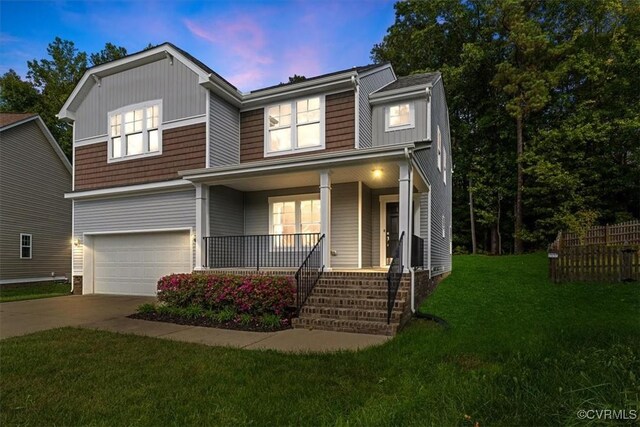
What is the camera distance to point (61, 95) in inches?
925

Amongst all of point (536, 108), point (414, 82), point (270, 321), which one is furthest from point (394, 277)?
point (536, 108)

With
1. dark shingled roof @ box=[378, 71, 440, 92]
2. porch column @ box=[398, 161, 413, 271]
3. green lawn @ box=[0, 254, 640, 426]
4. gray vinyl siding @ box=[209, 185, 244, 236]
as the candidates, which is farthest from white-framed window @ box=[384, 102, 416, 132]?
green lawn @ box=[0, 254, 640, 426]

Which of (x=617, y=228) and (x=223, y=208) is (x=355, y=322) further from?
(x=617, y=228)

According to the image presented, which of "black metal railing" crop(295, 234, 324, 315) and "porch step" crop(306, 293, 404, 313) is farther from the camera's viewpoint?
"black metal railing" crop(295, 234, 324, 315)

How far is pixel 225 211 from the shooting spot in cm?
1102

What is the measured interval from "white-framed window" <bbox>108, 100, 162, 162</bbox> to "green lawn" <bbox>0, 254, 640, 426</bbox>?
21.2 feet

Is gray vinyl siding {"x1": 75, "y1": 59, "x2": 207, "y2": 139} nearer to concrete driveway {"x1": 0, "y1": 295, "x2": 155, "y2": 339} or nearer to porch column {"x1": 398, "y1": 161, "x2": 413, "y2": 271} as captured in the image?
concrete driveway {"x1": 0, "y1": 295, "x2": 155, "y2": 339}

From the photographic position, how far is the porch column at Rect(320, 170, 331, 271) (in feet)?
28.1

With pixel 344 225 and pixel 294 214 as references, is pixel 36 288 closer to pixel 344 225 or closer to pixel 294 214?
pixel 294 214

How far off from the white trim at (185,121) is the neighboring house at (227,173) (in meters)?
0.03

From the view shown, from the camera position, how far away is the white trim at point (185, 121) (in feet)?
35.1

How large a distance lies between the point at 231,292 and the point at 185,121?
18.9 ft

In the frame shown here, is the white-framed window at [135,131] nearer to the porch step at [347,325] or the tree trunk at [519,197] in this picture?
the porch step at [347,325]
